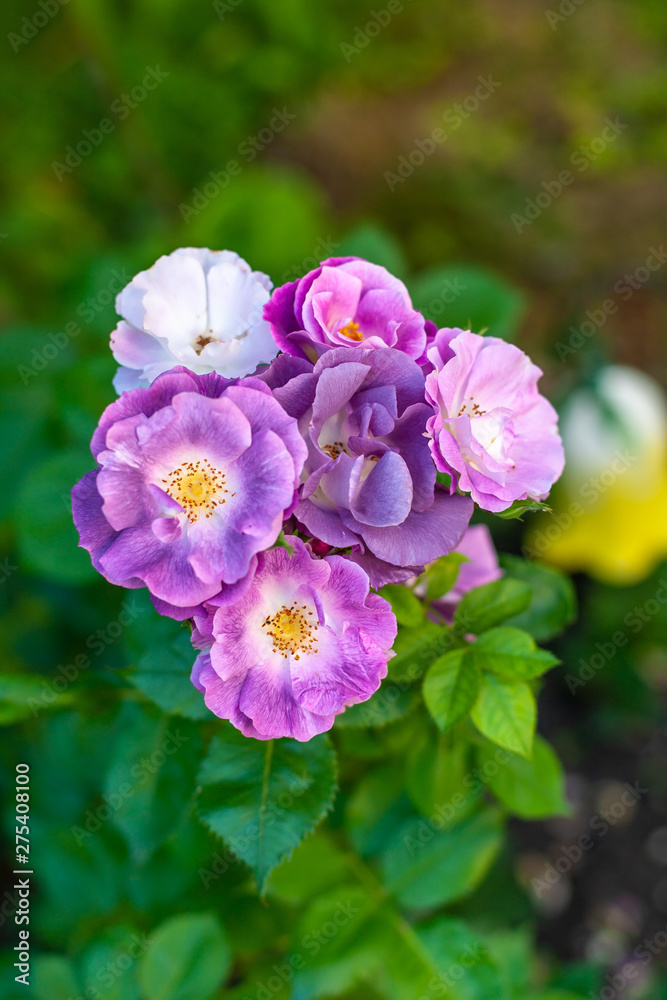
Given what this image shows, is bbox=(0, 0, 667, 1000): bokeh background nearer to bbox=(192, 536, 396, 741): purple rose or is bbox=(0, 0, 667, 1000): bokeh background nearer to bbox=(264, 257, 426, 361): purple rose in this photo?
bbox=(192, 536, 396, 741): purple rose

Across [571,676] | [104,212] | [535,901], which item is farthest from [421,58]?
[535,901]

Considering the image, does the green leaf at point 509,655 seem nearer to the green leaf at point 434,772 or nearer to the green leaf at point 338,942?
the green leaf at point 434,772

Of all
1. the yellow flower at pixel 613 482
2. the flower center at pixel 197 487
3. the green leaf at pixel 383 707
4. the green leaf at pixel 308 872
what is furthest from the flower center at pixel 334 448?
the yellow flower at pixel 613 482

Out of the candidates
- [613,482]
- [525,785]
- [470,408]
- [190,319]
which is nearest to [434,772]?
[525,785]

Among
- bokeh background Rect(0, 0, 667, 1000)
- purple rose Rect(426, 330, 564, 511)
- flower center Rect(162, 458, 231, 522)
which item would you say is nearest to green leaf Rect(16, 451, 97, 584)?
bokeh background Rect(0, 0, 667, 1000)

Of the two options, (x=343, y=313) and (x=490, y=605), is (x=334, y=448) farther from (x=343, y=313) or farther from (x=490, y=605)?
(x=490, y=605)

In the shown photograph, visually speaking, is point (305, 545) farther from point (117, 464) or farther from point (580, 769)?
point (580, 769)
